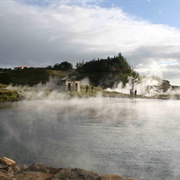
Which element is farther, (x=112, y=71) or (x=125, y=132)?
(x=112, y=71)

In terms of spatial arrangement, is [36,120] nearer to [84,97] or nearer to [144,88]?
[84,97]

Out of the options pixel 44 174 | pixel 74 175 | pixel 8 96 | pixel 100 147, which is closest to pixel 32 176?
pixel 44 174

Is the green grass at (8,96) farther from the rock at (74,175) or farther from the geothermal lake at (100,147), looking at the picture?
the rock at (74,175)

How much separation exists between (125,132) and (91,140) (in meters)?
5.94

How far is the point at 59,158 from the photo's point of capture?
23422 millimetres

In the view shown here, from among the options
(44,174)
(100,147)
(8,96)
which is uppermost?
(8,96)

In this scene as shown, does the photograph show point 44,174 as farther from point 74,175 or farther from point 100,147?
point 100,147

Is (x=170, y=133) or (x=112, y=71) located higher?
(x=112, y=71)

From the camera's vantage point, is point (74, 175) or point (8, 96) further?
point (8, 96)

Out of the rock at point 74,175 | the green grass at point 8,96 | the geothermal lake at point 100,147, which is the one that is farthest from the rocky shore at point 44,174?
the green grass at point 8,96

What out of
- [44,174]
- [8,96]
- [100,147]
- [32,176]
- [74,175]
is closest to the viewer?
[32,176]

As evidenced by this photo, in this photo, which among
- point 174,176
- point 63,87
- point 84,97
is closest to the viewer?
point 174,176

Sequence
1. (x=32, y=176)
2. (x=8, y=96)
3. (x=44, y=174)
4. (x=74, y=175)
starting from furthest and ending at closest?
→ (x=8, y=96), (x=44, y=174), (x=74, y=175), (x=32, y=176)

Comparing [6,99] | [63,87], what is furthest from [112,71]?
[6,99]
